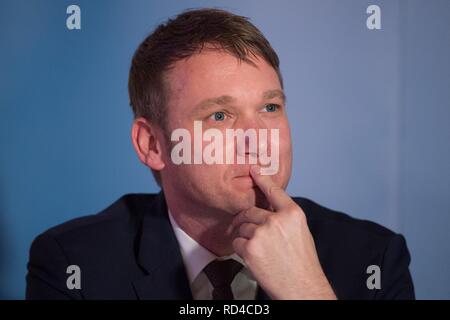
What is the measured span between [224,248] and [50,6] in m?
0.91

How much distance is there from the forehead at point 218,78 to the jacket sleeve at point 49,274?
0.57 meters

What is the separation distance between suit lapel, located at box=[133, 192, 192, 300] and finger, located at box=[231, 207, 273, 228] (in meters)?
0.23

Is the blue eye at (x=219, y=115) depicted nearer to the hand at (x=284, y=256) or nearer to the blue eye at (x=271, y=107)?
the blue eye at (x=271, y=107)

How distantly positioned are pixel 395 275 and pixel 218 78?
755 mm

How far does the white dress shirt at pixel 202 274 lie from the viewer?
1472mm

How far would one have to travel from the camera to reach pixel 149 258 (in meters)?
1.47

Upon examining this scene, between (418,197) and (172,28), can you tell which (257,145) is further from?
(418,197)

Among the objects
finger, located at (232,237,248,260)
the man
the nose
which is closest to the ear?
the man

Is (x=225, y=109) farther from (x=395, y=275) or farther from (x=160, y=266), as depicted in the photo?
(x=395, y=275)

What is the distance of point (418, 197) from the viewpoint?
1.66 meters

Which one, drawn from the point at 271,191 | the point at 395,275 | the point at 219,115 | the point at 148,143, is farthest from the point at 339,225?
the point at 148,143

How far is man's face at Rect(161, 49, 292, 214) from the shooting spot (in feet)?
4.45

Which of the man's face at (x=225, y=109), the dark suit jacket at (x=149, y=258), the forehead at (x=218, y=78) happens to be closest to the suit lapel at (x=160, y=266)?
the dark suit jacket at (x=149, y=258)
